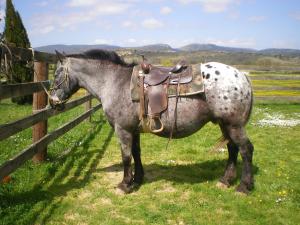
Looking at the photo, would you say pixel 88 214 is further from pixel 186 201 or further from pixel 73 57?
pixel 73 57

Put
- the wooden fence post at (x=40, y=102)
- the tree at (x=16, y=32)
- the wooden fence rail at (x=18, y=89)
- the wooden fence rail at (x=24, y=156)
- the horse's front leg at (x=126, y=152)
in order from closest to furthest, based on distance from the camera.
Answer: the wooden fence rail at (x=18, y=89), the wooden fence rail at (x=24, y=156), the horse's front leg at (x=126, y=152), the wooden fence post at (x=40, y=102), the tree at (x=16, y=32)

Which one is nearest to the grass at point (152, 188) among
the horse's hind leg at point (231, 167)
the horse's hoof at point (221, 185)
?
the horse's hoof at point (221, 185)

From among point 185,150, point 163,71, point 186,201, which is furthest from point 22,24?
point 186,201

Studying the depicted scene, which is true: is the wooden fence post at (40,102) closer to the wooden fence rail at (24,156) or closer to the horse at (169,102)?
the wooden fence rail at (24,156)

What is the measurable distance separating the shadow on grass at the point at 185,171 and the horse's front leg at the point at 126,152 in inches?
22.4

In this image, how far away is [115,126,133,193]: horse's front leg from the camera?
17.4 feet

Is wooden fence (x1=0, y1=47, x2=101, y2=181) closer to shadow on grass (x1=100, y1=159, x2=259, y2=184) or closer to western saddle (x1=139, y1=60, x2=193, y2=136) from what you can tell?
shadow on grass (x1=100, y1=159, x2=259, y2=184)

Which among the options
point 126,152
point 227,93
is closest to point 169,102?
point 227,93

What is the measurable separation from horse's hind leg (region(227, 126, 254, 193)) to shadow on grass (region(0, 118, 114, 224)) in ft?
8.87

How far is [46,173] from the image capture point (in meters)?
6.09

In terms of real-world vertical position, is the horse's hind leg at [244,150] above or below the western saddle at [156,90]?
below

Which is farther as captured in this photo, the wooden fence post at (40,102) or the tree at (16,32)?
the tree at (16,32)

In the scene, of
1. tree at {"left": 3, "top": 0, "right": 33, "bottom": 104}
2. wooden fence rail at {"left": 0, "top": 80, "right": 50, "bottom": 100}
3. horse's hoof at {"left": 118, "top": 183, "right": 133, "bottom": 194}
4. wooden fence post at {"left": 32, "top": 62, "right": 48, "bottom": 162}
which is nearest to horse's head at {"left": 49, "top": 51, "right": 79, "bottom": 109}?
wooden fence rail at {"left": 0, "top": 80, "right": 50, "bottom": 100}

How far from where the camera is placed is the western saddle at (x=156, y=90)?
508 cm
